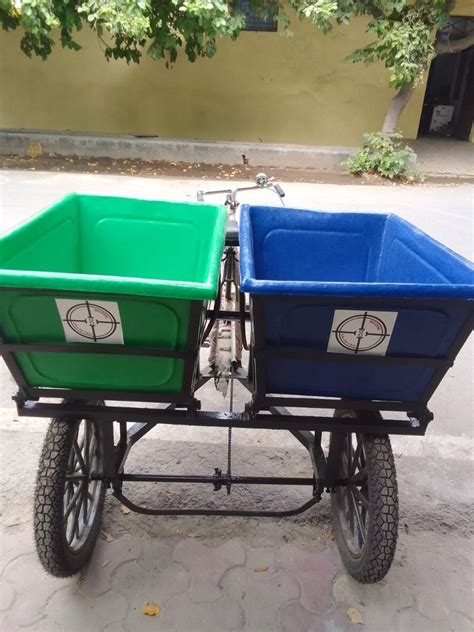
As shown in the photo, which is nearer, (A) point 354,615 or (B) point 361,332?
(B) point 361,332

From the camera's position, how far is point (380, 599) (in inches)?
70.6

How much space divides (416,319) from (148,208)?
1231 mm

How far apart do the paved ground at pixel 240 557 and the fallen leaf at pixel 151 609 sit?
0.06 feet

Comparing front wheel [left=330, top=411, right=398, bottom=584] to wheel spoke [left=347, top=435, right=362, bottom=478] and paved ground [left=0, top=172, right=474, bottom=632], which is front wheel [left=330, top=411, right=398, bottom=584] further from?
paved ground [left=0, top=172, right=474, bottom=632]

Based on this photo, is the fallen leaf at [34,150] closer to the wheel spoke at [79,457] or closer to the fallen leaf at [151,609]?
the wheel spoke at [79,457]

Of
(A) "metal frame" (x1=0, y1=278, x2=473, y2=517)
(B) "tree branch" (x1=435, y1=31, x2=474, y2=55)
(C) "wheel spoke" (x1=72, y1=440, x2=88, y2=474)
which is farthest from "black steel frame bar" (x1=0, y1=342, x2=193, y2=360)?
(B) "tree branch" (x1=435, y1=31, x2=474, y2=55)

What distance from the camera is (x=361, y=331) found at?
129cm

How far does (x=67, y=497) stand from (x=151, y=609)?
0.48m

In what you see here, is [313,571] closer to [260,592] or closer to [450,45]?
[260,592]

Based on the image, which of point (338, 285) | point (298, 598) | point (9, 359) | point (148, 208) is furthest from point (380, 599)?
point (148, 208)

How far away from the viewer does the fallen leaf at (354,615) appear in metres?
1.71

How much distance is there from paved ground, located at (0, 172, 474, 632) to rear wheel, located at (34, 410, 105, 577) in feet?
0.46

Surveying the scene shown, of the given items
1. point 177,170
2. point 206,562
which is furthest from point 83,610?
point 177,170

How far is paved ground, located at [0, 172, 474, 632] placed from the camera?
1.71m
